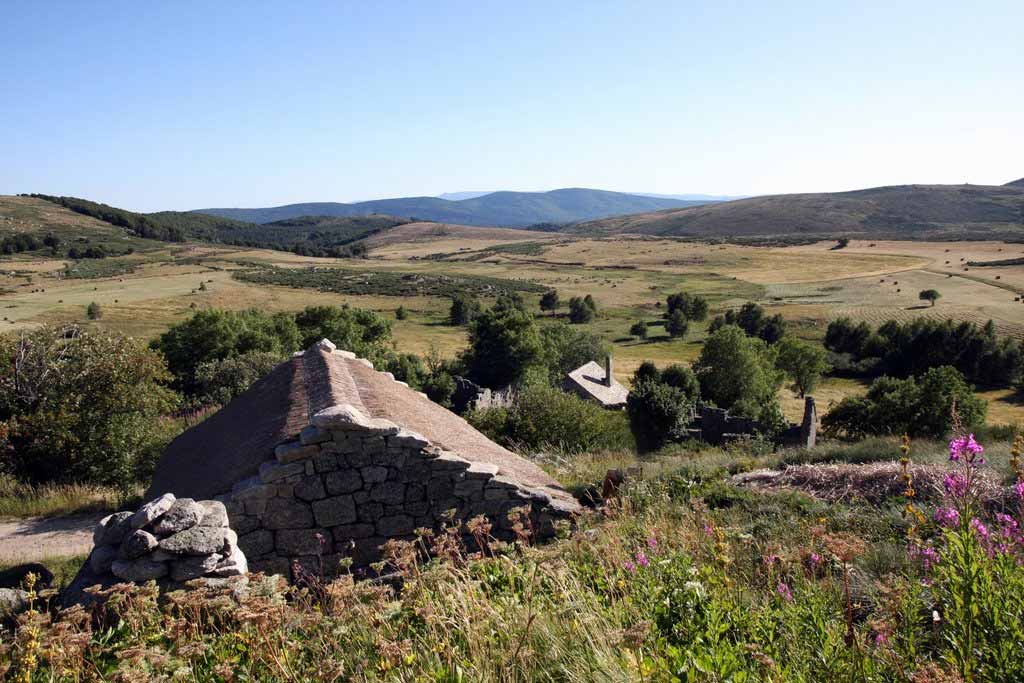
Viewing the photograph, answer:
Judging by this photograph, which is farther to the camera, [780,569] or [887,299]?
[887,299]

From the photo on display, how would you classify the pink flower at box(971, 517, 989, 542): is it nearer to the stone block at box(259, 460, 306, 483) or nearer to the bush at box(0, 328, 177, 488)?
the stone block at box(259, 460, 306, 483)

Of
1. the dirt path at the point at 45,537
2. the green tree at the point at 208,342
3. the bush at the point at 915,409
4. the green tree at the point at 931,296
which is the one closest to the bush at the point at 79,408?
the dirt path at the point at 45,537

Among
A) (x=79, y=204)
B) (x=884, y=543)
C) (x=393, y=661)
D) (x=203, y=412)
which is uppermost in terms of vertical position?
(x=79, y=204)

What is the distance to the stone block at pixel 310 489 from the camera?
7.68m

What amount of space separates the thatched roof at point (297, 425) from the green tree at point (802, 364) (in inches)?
1915

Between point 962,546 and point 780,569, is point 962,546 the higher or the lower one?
the higher one

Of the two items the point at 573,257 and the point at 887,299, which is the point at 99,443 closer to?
the point at 887,299

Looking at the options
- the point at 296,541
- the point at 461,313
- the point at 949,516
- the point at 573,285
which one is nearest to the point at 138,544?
the point at 296,541

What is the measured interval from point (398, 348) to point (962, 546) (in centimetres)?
5634

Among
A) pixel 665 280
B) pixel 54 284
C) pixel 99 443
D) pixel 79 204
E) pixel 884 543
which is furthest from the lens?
pixel 79 204

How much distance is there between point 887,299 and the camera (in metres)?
88.4

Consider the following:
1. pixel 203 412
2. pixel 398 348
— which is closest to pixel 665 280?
pixel 398 348

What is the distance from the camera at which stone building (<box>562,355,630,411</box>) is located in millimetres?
35844

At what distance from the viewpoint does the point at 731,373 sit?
140ft
